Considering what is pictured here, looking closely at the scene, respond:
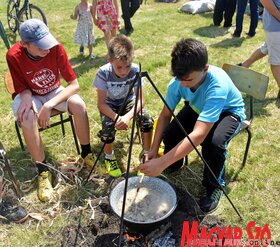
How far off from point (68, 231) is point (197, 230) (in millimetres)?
1065

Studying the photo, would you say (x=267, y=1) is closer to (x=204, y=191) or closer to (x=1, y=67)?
(x=204, y=191)

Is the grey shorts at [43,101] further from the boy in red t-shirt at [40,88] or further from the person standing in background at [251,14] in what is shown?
the person standing in background at [251,14]

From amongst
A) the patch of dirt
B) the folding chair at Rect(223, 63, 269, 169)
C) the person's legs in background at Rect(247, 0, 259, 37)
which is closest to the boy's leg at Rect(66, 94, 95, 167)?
the patch of dirt

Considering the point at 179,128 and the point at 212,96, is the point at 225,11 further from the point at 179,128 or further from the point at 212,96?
the point at 212,96

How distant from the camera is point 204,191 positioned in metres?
3.21

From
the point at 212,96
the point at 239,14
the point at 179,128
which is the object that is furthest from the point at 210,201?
the point at 239,14

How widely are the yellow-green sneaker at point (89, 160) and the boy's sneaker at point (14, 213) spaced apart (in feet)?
2.60

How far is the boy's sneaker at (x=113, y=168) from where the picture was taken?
134 inches

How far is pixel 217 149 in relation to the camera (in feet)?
8.96

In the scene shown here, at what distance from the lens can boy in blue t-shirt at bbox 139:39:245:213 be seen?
2371 millimetres

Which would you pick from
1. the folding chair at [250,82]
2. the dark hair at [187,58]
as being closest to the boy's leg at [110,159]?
the dark hair at [187,58]

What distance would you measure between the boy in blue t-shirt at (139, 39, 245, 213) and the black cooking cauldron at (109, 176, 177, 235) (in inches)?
8.5

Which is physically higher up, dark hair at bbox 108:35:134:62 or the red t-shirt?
dark hair at bbox 108:35:134:62

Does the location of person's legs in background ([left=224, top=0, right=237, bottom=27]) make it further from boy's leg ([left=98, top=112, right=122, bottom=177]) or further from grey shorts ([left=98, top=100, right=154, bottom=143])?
boy's leg ([left=98, top=112, right=122, bottom=177])
